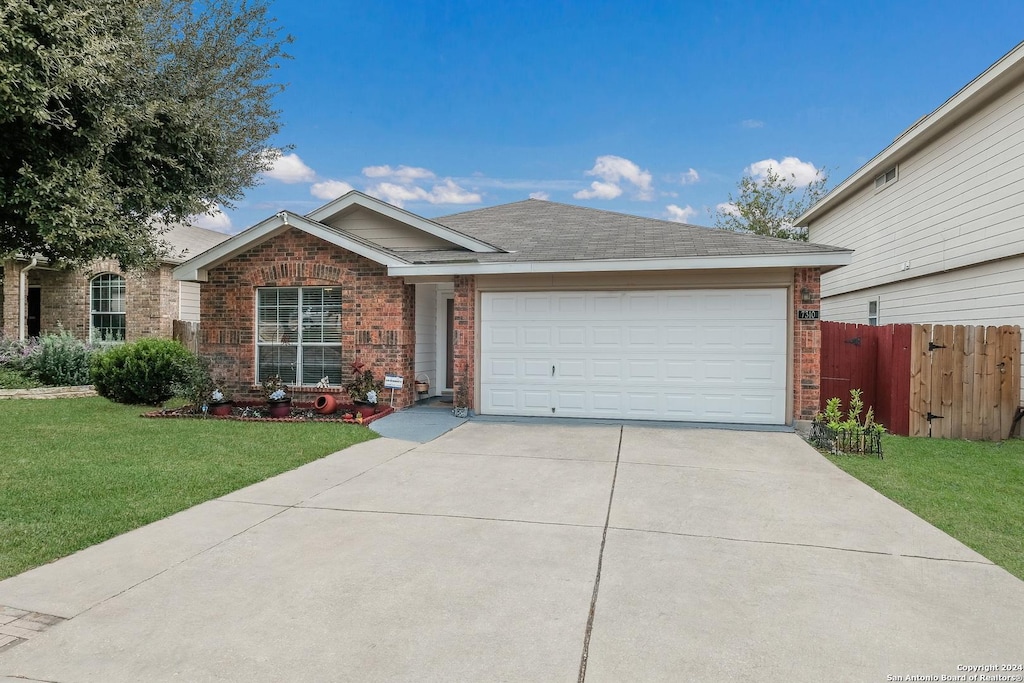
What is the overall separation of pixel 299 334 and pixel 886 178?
13409 millimetres

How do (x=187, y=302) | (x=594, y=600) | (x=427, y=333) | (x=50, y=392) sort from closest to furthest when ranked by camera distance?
(x=594, y=600), (x=427, y=333), (x=50, y=392), (x=187, y=302)

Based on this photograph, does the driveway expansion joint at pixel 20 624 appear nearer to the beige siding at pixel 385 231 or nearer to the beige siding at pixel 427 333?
the beige siding at pixel 427 333

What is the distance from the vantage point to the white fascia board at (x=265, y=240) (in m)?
10.1

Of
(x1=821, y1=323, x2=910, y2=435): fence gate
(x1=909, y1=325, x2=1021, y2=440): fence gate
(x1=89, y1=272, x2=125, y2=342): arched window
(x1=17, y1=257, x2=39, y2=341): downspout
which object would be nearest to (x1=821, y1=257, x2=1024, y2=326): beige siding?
(x1=909, y1=325, x2=1021, y2=440): fence gate

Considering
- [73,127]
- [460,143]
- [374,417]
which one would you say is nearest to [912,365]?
[374,417]

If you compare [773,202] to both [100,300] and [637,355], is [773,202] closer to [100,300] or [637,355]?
[637,355]

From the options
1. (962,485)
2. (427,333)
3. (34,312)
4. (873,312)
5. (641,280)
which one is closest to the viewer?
(962,485)

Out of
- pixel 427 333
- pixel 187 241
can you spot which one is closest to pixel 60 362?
pixel 187 241

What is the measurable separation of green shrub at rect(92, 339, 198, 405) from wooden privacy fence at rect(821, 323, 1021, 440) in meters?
12.5

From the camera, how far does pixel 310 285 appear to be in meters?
10.8

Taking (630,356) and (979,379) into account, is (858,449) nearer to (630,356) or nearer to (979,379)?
(979,379)

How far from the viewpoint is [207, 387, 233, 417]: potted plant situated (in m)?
10.3

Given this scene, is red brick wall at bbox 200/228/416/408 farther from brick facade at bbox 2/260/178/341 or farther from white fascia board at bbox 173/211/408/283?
brick facade at bbox 2/260/178/341

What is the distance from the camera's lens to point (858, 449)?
25.4 ft
